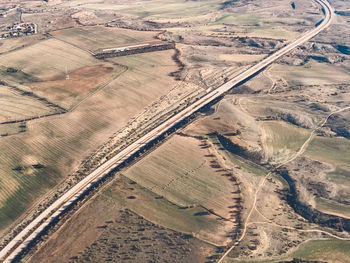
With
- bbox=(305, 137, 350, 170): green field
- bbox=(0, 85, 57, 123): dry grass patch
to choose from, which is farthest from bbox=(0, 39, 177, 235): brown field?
bbox=(305, 137, 350, 170): green field

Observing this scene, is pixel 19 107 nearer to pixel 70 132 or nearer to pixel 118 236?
pixel 70 132

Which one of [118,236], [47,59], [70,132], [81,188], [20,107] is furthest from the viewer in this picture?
[47,59]

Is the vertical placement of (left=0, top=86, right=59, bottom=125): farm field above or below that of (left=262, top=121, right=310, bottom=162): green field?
above

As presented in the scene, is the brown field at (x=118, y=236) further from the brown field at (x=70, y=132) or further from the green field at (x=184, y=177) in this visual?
the brown field at (x=70, y=132)

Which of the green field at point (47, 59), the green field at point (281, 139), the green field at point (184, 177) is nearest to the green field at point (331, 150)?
the green field at point (281, 139)

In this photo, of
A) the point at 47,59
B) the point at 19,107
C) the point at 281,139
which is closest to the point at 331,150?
the point at 281,139

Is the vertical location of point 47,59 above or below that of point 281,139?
above

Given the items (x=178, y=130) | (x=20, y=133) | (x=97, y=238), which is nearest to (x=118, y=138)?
(x=178, y=130)

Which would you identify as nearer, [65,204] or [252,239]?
[252,239]

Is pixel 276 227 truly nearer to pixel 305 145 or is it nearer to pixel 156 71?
pixel 305 145

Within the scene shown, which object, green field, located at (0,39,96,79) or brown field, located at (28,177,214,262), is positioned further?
green field, located at (0,39,96,79)

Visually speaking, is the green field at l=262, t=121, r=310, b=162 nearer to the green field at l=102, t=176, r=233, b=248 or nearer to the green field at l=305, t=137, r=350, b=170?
the green field at l=305, t=137, r=350, b=170
